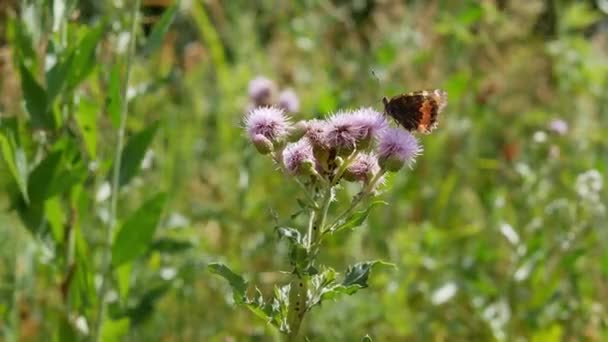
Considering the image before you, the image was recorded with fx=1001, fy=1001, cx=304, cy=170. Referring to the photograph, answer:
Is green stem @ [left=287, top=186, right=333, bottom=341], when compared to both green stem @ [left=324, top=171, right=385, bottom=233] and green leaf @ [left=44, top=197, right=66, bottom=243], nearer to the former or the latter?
green stem @ [left=324, top=171, right=385, bottom=233]

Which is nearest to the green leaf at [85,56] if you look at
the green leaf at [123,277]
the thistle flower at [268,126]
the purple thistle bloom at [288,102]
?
the green leaf at [123,277]

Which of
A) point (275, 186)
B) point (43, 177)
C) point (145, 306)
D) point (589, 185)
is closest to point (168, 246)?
point (145, 306)

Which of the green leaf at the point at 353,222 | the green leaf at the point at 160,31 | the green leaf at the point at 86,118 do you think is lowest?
the green leaf at the point at 353,222

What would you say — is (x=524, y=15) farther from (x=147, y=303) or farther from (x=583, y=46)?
(x=147, y=303)

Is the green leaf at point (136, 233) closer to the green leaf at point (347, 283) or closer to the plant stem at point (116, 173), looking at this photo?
the plant stem at point (116, 173)

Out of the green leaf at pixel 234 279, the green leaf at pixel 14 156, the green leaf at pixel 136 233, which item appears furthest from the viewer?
the green leaf at pixel 136 233

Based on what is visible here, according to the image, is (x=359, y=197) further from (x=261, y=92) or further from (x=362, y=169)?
(x=261, y=92)

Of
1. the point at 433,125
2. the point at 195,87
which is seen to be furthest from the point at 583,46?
the point at 433,125
